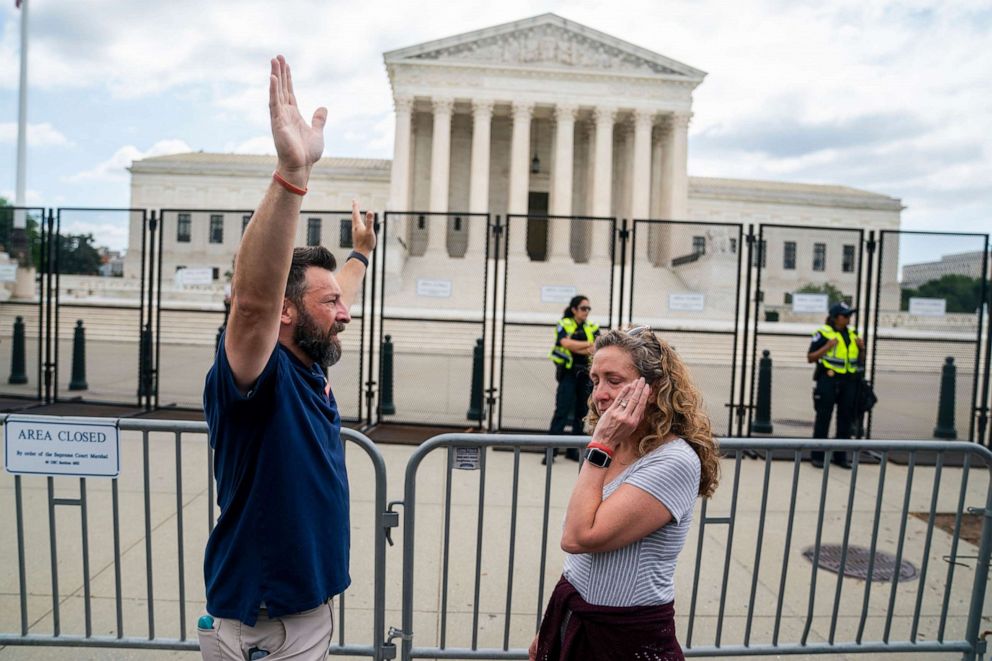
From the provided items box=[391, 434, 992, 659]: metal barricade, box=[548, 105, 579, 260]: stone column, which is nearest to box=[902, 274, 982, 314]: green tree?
box=[391, 434, 992, 659]: metal barricade

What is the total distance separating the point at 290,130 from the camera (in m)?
1.64

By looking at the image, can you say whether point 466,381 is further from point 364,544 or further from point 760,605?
point 760,605

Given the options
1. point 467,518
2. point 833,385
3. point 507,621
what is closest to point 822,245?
point 833,385

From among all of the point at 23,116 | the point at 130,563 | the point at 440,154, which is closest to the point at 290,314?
the point at 130,563

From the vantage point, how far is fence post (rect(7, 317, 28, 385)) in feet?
38.3

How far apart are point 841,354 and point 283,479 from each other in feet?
25.4

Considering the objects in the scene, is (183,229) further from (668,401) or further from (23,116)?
(23,116)

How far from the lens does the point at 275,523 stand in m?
1.92

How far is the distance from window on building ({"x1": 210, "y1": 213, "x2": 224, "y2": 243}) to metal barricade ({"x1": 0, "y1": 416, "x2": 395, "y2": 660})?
4007 mm

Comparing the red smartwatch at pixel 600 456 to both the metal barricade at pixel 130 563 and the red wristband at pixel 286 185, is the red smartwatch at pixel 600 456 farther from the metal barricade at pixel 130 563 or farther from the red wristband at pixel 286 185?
→ the metal barricade at pixel 130 563

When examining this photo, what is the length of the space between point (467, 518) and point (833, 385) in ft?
16.1

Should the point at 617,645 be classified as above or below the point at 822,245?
below

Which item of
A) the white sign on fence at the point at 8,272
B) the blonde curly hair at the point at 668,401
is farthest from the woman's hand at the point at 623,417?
the white sign on fence at the point at 8,272

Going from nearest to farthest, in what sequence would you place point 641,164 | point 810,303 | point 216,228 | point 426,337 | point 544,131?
point 810,303, point 216,228, point 426,337, point 641,164, point 544,131
